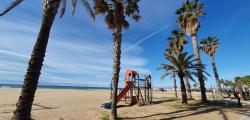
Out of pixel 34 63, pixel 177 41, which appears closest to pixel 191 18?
pixel 177 41

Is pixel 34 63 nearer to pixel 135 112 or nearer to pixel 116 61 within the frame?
pixel 116 61

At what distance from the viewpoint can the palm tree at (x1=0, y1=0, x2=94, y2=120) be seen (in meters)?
6.66

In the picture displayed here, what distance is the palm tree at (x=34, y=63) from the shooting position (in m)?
6.66

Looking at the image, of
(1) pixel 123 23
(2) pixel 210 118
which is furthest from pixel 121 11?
(2) pixel 210 118

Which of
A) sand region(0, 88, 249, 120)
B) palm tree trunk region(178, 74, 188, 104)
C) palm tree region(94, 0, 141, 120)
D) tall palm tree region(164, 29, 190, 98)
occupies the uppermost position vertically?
tall palm tree region(164, 29, 190, 98)

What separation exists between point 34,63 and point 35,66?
11cm

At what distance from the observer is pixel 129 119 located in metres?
13.3

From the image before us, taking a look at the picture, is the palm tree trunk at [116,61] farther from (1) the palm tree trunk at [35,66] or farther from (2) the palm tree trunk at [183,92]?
(2) the palm tree trunk at [183,92]

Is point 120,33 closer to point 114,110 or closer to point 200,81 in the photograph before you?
point 114,110

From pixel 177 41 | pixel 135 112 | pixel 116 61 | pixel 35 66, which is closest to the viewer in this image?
pixel 35 66

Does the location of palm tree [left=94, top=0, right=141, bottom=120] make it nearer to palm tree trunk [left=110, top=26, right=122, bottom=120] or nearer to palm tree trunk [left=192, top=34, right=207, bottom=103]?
palm tree trunk [left=110, top=26, right=122, bottom=120]

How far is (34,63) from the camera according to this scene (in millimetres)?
6902

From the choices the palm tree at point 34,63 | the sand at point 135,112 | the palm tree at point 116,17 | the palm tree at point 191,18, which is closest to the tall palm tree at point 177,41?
the palm tree at point 191,18

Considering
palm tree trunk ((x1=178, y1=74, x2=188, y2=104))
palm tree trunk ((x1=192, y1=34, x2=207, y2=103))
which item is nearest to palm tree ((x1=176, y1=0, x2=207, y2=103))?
palm tree trunk ((x1=192, y1=34, x2=207, y2=103))
